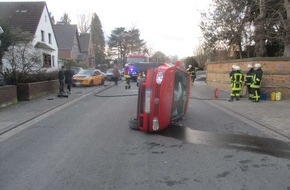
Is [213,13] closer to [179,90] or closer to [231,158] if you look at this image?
[179,90]

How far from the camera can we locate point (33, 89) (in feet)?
62.0

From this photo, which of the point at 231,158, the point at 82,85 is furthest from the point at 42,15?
the point at 231,158

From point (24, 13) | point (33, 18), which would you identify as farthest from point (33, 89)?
point (24, 13)

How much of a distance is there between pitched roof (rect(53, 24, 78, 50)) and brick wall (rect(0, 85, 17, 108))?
5002 cm

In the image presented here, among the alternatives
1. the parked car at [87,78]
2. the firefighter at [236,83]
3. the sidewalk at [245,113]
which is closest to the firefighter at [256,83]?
the sidewalk at [245,113]

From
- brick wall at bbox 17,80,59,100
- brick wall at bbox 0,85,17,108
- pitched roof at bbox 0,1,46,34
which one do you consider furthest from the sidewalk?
pitched roof at bbox 0,1,46,34

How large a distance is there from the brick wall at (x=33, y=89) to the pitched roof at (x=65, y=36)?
45.3 metres

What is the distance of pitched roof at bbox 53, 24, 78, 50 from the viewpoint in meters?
66.1

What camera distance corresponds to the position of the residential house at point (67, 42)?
6581 centimetres

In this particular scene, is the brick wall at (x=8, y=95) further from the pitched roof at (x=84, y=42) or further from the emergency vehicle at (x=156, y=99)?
the pitched roof at (x=84, y=42)

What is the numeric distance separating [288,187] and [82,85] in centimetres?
2557

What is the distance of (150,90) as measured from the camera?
9.15 metres

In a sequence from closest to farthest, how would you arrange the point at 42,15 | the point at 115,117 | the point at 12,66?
1. the point at 115,117
2. the point at 12,66
3. the point at 42,15

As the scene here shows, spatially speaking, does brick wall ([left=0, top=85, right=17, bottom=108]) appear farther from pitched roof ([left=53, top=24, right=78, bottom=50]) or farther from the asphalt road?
pitched roof ([left=53, top=24, right=78, bottom=50])
